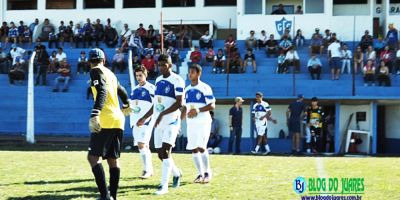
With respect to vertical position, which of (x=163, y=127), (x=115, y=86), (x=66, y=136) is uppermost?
(x=115, y=86)

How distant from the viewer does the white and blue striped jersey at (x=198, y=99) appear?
1174 cm

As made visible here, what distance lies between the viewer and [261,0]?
3659cm

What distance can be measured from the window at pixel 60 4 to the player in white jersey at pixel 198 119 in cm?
2963

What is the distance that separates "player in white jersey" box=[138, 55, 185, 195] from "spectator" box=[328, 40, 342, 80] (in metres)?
18.3

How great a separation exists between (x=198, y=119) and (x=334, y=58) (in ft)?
60.3

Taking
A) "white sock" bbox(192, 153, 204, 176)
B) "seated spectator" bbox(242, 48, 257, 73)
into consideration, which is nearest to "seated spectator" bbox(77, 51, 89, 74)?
"seated spectator" bbox(242, 48, 257, 73)

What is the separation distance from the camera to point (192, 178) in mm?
12227

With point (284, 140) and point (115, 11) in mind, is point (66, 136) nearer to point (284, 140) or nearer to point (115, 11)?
point (284, 140)

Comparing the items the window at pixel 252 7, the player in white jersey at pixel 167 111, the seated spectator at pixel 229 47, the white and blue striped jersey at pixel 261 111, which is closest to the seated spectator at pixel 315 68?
the seated spectator at pixel 229 47

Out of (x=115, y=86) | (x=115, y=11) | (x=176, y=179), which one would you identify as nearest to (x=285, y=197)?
(x=176, y=179)

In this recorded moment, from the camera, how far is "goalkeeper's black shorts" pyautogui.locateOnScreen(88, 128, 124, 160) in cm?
898

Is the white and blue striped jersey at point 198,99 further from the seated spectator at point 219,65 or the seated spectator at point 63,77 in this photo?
the seated spectator at point 63,77

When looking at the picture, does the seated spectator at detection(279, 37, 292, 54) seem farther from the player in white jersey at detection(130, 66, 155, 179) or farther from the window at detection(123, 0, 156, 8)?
the player in white jersey at detection(130, 66, 155, 179)

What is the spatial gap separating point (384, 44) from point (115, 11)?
16.0m
